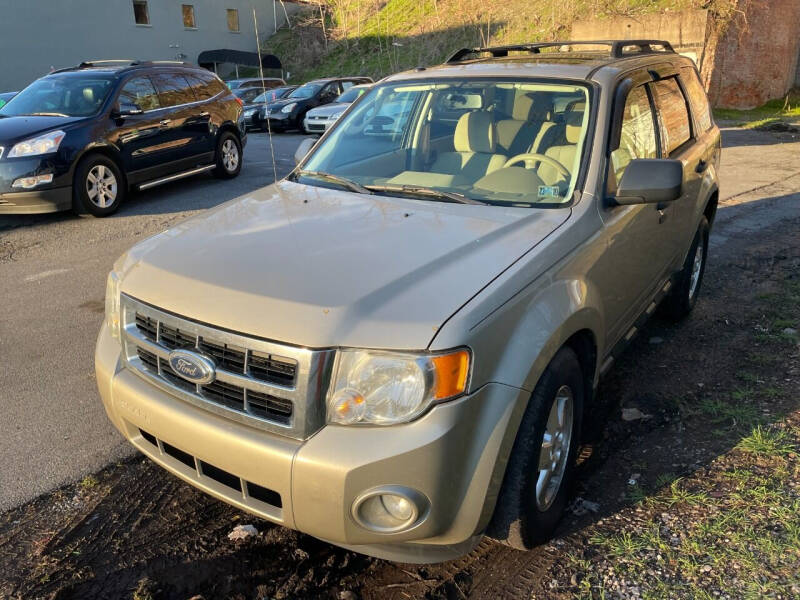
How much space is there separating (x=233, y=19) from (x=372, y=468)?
42.9 metres

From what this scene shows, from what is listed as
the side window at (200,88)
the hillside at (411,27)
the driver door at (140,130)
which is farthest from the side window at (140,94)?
the hillside at (411,27)

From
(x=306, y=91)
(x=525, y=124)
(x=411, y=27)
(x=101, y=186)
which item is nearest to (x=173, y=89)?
(x=101, y=186)

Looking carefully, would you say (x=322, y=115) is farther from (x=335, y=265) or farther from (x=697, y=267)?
(x=335, y=265)

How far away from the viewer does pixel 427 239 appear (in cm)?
259

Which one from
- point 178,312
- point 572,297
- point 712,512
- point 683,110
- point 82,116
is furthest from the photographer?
point 82,116

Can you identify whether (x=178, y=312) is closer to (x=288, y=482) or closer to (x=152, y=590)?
(x=288, y=482)

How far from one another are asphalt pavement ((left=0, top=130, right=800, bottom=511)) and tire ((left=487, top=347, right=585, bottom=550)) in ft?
6.67

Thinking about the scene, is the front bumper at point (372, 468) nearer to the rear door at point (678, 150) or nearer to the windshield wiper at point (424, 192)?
the windshield wiper at point (424, 192)

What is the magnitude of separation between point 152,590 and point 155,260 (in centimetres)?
126

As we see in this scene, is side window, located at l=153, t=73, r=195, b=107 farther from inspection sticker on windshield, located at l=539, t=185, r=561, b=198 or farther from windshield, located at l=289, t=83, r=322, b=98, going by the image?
windshield, located at l=289, t=83, r=322, b=98

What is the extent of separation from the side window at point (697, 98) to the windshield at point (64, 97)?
685 centimetres

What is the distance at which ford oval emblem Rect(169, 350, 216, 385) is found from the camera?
222cm

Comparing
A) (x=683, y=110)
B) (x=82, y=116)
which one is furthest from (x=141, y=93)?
(x=683, y=110)

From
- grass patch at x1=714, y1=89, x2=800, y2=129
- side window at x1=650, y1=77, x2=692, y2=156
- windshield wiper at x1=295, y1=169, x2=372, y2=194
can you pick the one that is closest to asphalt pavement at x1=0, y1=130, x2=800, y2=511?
windshield wiper at x1=295, y1=169, x2=372, y2=194
